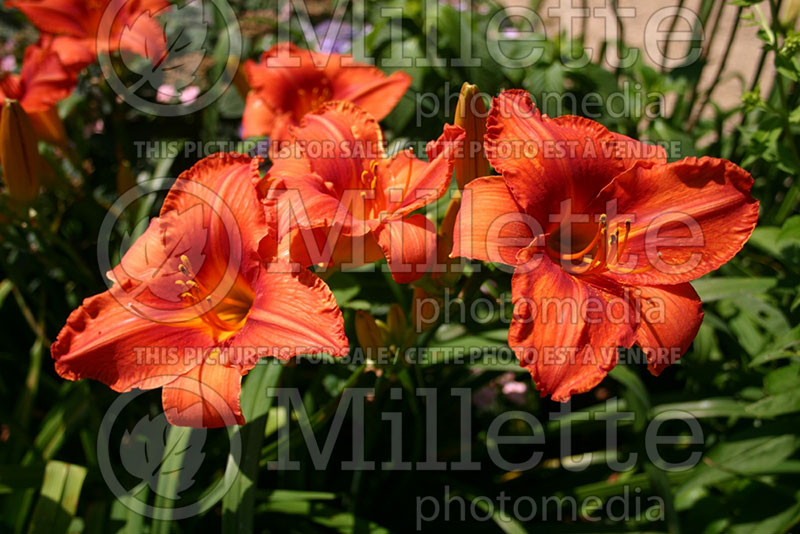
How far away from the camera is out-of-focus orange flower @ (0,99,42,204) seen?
127 centimetres

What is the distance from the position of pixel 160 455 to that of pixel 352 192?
73 cm

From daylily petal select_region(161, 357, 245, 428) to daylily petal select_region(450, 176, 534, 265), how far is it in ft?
1.33

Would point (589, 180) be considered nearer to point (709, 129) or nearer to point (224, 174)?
point (224, 174)

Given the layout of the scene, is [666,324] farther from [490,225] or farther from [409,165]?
[409,165]

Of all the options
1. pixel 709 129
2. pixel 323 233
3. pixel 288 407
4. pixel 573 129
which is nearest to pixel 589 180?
pixel 573 129

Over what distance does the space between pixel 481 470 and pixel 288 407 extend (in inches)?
24.5

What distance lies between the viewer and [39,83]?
1476mm

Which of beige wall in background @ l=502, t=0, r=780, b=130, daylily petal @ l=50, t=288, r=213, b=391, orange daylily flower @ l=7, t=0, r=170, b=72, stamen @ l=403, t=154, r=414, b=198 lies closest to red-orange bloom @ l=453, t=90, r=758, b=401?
stamen @ l=403, t=154, r=414, b=198

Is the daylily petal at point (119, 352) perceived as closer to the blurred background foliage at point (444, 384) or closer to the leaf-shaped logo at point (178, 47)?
the blurred background foliage at point (444, 384)

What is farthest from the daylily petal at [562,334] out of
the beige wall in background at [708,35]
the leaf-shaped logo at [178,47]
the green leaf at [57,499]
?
the beige wall in background at [708,35]

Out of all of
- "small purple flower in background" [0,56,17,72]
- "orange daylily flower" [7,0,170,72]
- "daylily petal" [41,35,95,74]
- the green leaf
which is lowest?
the green leaf

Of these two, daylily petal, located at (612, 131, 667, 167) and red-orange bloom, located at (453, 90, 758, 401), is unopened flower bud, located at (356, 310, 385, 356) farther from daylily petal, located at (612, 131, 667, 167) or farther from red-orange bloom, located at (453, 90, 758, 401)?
daylily petal, located at (612, 131, 667, 167)

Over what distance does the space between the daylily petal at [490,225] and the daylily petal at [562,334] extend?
0.05 m

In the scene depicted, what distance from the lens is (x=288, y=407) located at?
1362mm
